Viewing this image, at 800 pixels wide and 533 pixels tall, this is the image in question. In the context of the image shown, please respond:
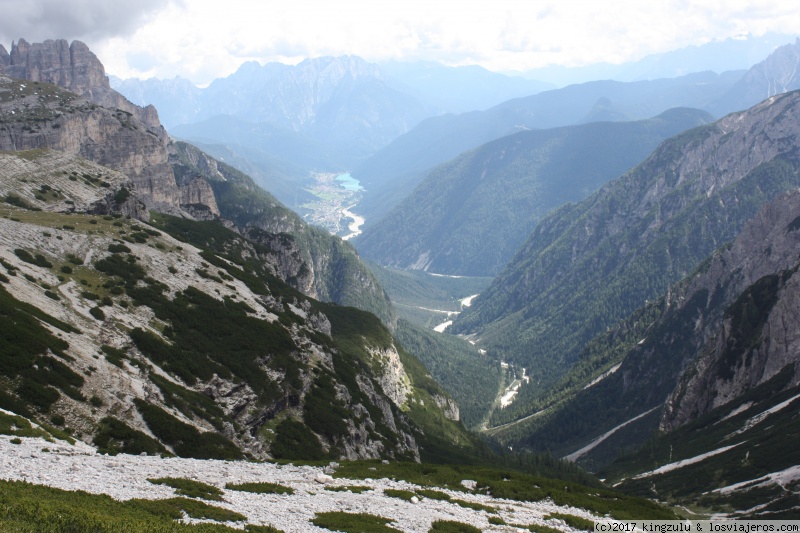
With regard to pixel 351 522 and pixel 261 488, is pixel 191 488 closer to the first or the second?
pixel 261 488

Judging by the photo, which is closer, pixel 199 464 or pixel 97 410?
pixel 199 464

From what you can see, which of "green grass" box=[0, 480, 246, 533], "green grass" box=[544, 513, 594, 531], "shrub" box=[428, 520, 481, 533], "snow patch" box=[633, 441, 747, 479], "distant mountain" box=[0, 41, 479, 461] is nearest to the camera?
"green grass" box=[0, 480, 246, 533]

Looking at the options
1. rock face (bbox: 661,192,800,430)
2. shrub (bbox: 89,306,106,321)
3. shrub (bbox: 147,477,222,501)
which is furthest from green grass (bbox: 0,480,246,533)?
rock face (bbox: 661,192,800,430)

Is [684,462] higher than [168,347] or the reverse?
the reverse

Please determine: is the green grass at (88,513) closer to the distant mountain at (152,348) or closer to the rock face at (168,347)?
the distant mountain at (152,348)

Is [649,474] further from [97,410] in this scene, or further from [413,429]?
[97,410]

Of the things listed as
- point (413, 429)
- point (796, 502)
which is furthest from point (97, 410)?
point (413, 429)

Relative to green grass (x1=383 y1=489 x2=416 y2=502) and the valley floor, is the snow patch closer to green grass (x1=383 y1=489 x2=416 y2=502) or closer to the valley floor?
the valley floor

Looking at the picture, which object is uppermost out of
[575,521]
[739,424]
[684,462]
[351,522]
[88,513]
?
[88,513]

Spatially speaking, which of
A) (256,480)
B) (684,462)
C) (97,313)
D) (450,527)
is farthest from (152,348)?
(684,462)
